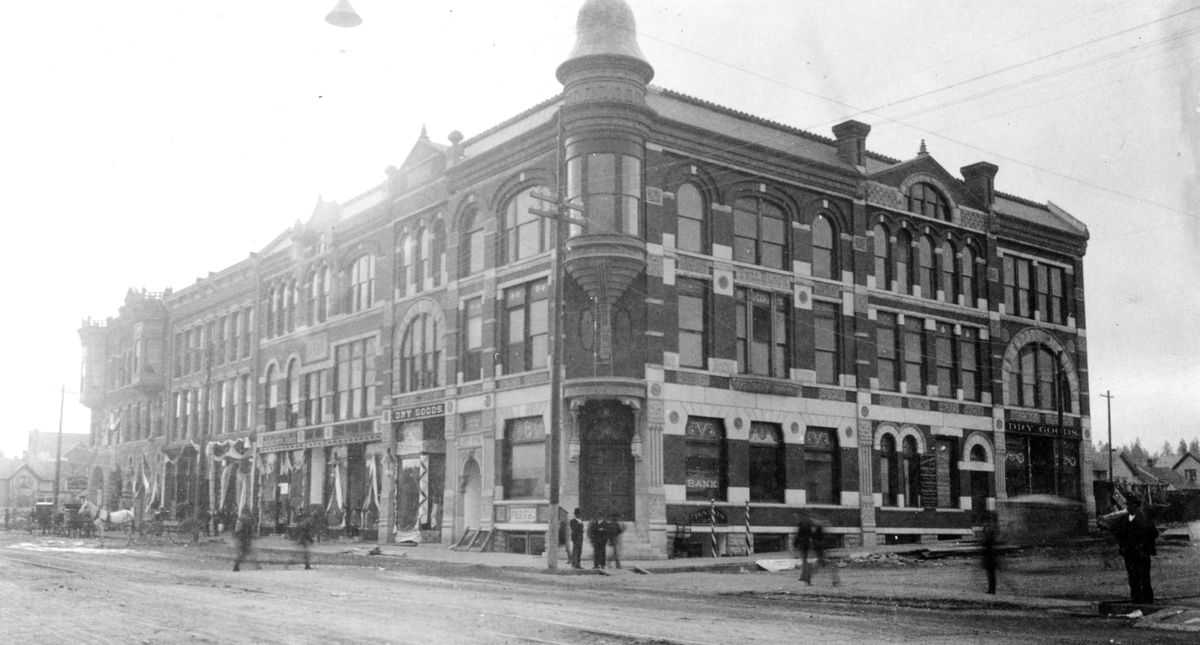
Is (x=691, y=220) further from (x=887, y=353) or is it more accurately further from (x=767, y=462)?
(x=887, y=353)

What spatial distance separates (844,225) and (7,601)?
1137 inches

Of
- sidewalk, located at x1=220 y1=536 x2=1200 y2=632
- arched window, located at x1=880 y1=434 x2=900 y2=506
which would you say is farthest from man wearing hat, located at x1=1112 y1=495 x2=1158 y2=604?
arched window, located at x1=880 y1=434 x2=900 y2=506

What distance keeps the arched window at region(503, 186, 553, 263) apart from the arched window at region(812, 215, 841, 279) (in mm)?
9306

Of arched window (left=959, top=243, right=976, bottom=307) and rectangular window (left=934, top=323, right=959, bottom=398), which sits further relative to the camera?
arched window (left=959, top=243, right=976, bottom=307)

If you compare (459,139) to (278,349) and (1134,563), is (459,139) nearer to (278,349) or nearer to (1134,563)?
(278,349)

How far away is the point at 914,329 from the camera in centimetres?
4097

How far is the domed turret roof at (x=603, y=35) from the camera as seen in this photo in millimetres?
32906

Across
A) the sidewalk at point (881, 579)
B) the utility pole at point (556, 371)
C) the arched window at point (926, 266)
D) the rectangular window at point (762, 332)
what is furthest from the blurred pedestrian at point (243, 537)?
the arched window at point (926, 266)

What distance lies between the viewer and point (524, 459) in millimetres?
35250

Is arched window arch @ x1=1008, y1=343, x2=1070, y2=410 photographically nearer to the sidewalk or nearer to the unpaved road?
the sidewalk

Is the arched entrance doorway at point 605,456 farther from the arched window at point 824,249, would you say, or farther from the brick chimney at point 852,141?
the brick chimney at point 852,141

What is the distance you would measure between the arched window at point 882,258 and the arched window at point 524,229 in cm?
1213

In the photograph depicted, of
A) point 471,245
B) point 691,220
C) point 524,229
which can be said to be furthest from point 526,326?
point 691,220

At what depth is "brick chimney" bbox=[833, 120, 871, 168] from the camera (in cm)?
3957
